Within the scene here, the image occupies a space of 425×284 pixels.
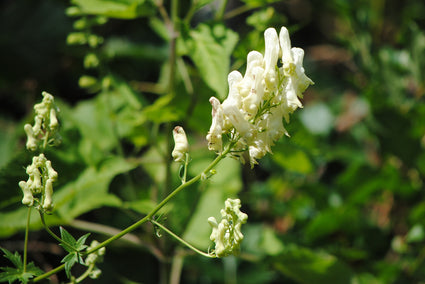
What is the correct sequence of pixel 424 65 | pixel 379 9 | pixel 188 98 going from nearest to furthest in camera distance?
pixel 188 98 → pixel 424 65 → pixel 379 9

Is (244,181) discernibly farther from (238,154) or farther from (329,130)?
(238,154)

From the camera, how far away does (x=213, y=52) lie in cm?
89

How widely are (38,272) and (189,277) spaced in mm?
978

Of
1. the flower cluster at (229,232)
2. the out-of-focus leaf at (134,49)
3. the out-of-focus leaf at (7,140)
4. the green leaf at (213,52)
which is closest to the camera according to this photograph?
the flower cluster at (229,232)

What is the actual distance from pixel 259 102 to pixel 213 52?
0.98ft

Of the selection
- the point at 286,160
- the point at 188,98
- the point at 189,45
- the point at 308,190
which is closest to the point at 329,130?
the point at 308,190

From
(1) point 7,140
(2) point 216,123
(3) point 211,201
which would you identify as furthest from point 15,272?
(1) point 7,140

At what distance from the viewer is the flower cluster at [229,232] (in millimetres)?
607

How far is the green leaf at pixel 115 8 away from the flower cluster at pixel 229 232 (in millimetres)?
526

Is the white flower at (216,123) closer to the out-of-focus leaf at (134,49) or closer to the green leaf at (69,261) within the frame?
the green leaf at (69,261)

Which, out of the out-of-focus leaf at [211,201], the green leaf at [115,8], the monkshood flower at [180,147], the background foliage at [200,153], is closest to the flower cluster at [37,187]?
the monkshood flower at [180,147]

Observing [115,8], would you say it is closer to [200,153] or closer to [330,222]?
[200,153]

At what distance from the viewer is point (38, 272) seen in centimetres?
68

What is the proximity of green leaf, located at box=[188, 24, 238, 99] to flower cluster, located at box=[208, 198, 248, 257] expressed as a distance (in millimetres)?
264
